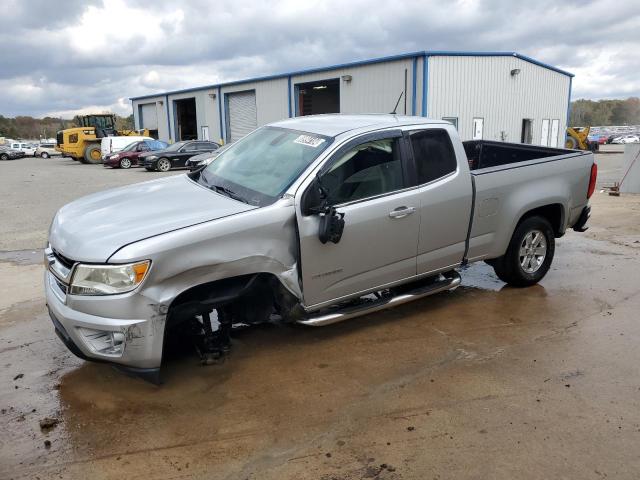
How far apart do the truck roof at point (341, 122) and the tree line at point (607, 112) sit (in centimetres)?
10724

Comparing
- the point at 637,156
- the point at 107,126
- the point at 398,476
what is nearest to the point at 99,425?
the point at 398,476

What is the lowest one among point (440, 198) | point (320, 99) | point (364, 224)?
point (364, 224)

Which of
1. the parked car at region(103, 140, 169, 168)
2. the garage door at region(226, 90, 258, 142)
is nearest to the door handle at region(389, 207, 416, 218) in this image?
the parked car at region(103, 140, 169, 168)

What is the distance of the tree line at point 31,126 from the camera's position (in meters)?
87.0

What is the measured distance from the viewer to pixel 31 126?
320 feet

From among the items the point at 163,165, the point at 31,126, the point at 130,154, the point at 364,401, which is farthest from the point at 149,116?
the point at 31,126

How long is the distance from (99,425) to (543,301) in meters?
4.45

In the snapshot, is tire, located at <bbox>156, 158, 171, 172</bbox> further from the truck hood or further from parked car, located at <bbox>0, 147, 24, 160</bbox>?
parked car, located at <bbox>0, 147, 24, 160</bbox>

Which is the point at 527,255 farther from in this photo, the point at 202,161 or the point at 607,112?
the point at 607,112

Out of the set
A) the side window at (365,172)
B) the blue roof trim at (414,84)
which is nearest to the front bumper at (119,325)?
the side window at (365,172)

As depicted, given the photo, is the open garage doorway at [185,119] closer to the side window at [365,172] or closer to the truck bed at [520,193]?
the truck bed at [520,193]

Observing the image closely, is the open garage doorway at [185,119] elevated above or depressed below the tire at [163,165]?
above

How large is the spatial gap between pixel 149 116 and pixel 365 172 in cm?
4420

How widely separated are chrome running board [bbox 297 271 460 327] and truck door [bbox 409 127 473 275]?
16 centimetres
